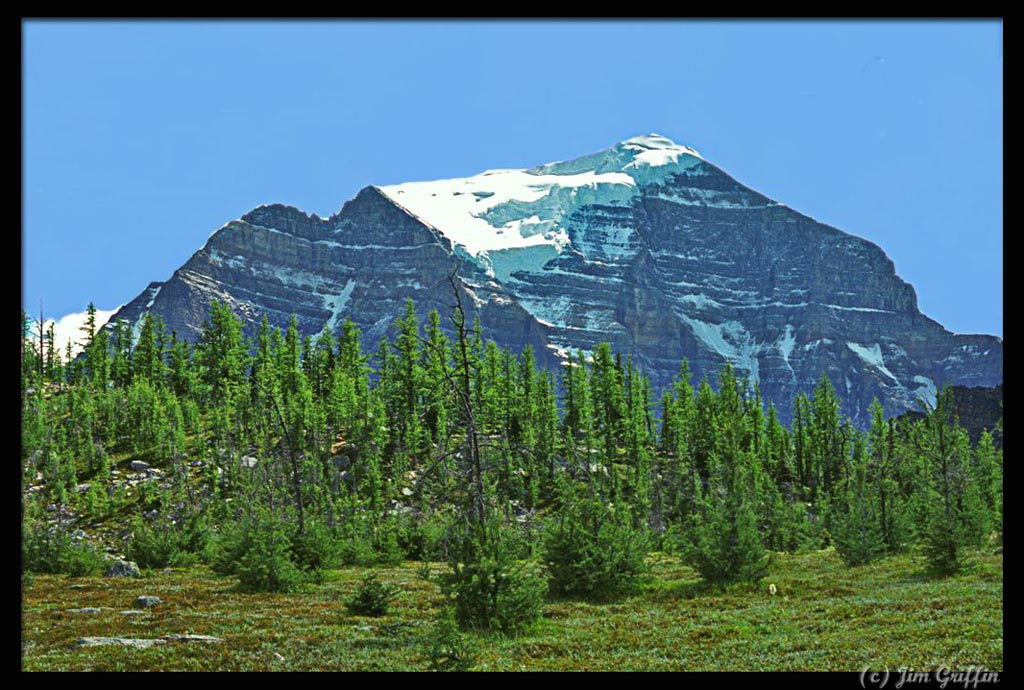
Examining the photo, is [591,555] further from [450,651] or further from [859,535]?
[859,535]

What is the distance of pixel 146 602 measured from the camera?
25828 millimetres

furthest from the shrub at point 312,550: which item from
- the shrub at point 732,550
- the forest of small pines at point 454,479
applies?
the shrub at point 732,550

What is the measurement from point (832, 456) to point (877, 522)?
45165mm

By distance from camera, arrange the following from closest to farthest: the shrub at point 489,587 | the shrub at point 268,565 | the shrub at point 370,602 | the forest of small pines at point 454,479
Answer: the shrub at point 489,587, the shrub at point 370,602, the forest of small pines at point 454,479, the shrub at point 268,565

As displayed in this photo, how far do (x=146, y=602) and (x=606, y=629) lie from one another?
1475cm

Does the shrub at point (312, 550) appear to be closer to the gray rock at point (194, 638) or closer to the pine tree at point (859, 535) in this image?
the gray rock at point (194, 638)

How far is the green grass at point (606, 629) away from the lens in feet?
52.9

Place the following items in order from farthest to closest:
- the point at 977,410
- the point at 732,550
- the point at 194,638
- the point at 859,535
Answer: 1. the point at 977,410
2. the point at 859,535
3. the point at 732,550
4. the point at 194,638

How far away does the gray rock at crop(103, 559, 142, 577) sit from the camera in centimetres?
3812

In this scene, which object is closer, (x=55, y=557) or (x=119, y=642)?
(x=119, y=642)

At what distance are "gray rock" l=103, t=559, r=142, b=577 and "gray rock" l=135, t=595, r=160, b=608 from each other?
13.2 metres

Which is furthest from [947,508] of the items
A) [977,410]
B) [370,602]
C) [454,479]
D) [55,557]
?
[977,410]

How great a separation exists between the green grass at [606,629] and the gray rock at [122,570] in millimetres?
7213
